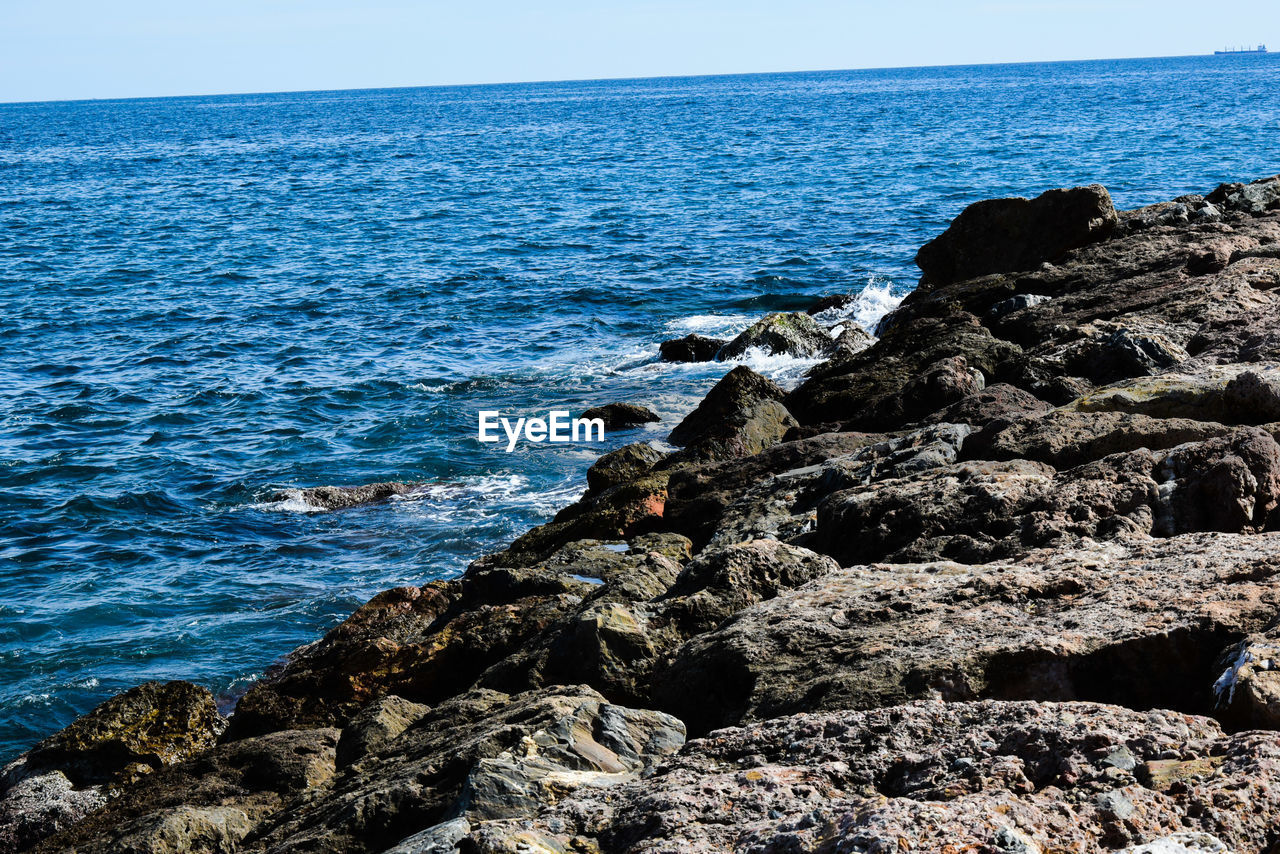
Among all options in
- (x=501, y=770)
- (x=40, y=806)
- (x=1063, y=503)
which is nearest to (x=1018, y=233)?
(x=1063, y=503)

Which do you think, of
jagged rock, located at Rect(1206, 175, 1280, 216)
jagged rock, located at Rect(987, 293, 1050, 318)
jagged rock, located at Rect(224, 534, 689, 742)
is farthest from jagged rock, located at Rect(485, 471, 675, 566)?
jagged rock, located at Rect(1206, 175, 1280, 216)

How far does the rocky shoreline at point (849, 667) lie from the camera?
340cm

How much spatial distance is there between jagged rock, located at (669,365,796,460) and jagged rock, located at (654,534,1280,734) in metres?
6.50

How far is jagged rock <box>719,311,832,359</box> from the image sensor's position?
66.5 feet

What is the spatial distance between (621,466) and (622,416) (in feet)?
13.5

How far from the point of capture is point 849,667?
4594 mm

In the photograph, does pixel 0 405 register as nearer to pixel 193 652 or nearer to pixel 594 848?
pixel 193 652

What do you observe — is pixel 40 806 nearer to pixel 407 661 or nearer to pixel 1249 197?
pixel 407 661

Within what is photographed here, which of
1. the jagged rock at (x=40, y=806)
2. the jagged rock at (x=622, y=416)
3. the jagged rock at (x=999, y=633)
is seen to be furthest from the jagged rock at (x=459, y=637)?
the jagged rock at (x=622, y=416)

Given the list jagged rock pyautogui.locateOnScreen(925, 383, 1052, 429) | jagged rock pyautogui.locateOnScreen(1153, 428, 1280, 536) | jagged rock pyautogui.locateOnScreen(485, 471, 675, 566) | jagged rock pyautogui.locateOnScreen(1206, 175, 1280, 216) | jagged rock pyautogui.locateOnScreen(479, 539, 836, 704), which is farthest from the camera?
jagged rock pyautogui.locateOnScreen(1206, 175, 1280, 216)

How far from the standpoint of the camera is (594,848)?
11.4 feet

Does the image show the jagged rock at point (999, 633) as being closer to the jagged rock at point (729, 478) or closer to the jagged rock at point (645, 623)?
the jagged rock at point (645, 623)

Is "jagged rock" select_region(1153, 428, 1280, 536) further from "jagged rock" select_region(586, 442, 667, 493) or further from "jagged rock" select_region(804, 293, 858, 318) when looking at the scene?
"jagged rock" select_region(804, 293, 858, 318)

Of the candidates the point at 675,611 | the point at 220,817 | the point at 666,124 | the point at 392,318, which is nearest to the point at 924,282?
the point at 392,318
